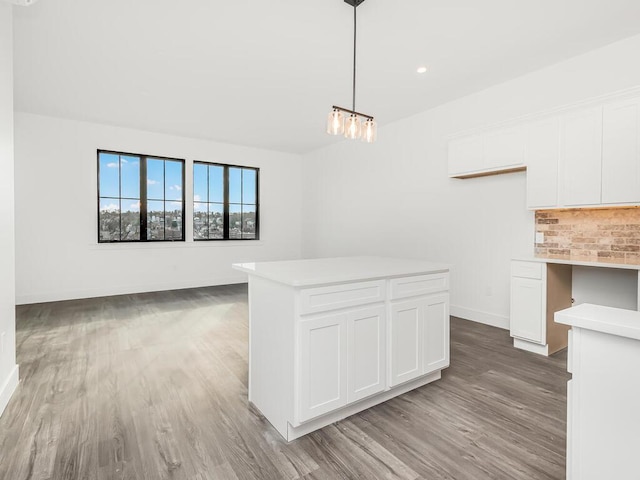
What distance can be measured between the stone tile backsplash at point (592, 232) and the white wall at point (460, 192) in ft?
0.60

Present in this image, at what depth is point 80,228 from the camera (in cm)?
542

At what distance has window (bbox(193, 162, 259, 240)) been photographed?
6.52 m

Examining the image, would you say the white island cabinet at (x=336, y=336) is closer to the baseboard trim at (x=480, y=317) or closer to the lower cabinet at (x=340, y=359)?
the lower cabinet at (x=340, y=359)

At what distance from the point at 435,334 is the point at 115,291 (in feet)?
17.6

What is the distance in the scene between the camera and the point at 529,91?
11.8 feet

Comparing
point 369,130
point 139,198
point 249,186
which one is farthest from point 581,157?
point 139,198

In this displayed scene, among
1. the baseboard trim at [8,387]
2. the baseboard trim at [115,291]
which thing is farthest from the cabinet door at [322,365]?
the baseboard trim at [115,291]

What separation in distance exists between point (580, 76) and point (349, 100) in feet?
7.91

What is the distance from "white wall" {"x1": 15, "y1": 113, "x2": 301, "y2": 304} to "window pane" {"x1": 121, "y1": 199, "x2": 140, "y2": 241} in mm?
206

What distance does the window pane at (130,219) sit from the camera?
19.1 feet

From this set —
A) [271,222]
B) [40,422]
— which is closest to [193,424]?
[40,422]

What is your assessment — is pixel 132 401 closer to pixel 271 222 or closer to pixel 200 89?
pixel 200 89

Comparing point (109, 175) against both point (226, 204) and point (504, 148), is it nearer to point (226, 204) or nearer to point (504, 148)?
point (226, 204)

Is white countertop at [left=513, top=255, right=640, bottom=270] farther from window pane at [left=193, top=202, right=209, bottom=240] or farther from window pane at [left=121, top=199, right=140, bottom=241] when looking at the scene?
window pane at [left=121, top=199, right=140, bottom=241]
